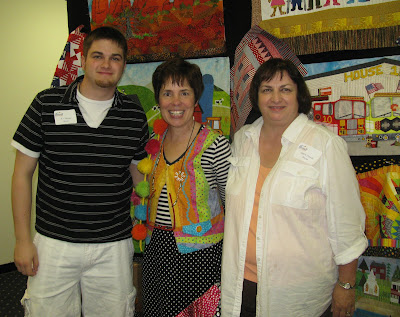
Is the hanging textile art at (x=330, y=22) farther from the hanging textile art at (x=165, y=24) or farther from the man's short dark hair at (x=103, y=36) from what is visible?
the man's short dark hair at (x=103, y=36)

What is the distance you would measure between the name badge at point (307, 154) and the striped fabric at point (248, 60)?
82cm

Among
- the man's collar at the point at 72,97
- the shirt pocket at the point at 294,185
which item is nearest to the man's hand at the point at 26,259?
the man's collar at the point at 72,97

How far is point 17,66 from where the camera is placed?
4188 millimetres

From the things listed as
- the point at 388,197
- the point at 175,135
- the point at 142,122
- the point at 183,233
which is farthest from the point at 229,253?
the point at 388,197

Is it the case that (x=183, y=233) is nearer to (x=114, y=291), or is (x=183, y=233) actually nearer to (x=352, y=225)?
(x=114, y=291)

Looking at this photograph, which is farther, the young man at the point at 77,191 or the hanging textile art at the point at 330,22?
the hanging textile art at the point at 330,22

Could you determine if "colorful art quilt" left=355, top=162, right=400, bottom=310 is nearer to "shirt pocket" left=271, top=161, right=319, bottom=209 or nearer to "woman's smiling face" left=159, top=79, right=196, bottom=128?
"shirt pocket" left=271, top=161, right=319, bottom=209

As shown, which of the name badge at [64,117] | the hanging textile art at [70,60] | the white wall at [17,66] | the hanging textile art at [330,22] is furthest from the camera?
the white wall at [17,66]

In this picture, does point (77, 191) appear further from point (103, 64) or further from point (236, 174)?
point (236, 174)

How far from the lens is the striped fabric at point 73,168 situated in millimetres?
1742

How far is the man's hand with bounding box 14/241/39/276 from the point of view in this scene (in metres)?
1.70

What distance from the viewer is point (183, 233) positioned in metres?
1.74

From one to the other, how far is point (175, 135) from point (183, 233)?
58 centimetres

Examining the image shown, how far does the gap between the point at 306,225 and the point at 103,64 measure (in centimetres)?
139
